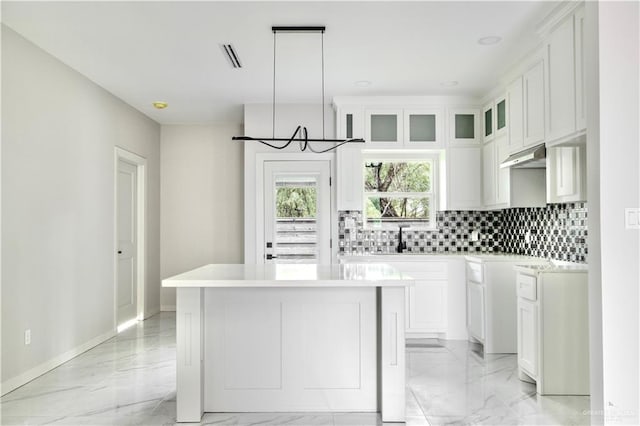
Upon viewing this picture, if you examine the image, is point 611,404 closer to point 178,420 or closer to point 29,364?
point 178,420

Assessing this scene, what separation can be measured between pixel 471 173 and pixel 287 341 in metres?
3.30

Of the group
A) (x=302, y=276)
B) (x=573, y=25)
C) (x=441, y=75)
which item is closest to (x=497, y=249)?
(x=441, y=75)

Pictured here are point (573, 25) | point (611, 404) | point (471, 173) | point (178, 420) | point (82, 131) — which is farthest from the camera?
point (471, 173)

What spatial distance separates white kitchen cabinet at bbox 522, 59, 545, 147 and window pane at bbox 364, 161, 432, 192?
5.64ft

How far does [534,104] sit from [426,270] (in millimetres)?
1995

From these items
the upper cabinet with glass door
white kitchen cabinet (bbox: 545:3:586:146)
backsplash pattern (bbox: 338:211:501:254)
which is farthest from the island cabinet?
white kitchen cabinet (bbox: 545:3:586:146)

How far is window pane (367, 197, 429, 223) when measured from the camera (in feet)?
19.1

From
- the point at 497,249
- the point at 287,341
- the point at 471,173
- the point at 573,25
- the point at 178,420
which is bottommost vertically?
the point at 178,420

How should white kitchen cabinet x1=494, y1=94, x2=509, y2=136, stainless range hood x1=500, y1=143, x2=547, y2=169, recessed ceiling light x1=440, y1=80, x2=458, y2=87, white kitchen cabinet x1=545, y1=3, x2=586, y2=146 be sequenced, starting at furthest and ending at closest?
1. recessed ceiling light x1=440, y1=80, x2=458, y2=87
2. white kitchen cabinet x1=494, y1=94, x2=509, y2=136
3. stainless range hood x1=500, y1=143, x2=547, y2=169
4. white kitchen cabinet x1=545, y1=3, x2=586, y2=146

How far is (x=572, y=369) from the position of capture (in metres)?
3.35

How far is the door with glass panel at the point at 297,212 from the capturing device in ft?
18.7

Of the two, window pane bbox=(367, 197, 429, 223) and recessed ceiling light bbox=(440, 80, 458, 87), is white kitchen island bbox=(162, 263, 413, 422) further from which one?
window pane bbox=(367, 197, 429, 223)

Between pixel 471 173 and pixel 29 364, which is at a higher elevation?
pixel 471 173

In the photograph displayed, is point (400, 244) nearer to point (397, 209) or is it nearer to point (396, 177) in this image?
point (397, 209)
